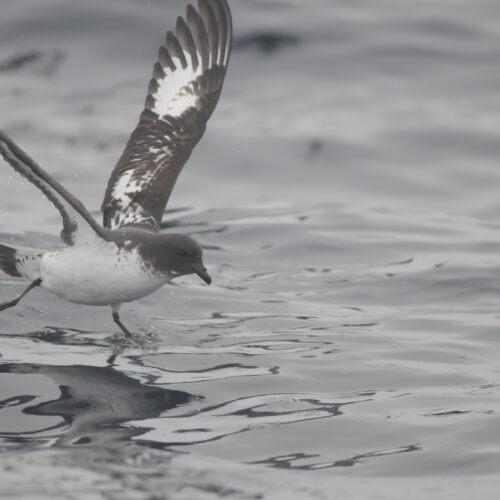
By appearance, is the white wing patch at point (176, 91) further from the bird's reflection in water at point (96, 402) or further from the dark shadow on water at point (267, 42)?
the dark shadow on water at point (267, 42)

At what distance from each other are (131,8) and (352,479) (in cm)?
1299

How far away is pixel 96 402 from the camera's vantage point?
7914 mm

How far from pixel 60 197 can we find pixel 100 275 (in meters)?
0.71

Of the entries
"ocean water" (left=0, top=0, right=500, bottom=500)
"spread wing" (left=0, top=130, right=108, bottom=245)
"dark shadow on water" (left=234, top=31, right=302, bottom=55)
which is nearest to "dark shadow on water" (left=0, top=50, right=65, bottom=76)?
"ocean water" (left=0, top=0, right=500, bottom=500)

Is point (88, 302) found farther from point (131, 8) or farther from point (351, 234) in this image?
point (131, 8)

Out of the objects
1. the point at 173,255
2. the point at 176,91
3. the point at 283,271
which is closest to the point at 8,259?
the point at 173,255

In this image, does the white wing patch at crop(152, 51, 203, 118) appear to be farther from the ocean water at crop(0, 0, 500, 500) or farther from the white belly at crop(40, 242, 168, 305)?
the white belly at crop(40, 242, 168, 305)

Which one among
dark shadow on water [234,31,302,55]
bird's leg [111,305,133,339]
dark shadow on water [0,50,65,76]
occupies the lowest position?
bird's leg [111,305,133,339]

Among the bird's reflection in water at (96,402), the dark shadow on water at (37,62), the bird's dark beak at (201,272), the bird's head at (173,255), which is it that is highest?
the dark shadow on water at (37,62)

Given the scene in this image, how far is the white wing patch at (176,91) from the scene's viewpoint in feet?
36.4

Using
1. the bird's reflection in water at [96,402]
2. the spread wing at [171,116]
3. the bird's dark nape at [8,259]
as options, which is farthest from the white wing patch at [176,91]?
the bird's reflection in water at [96,402]

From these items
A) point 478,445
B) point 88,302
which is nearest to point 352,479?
point 478,445

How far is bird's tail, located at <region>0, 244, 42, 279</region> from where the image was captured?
9.20 metres

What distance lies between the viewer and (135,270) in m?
8.62
